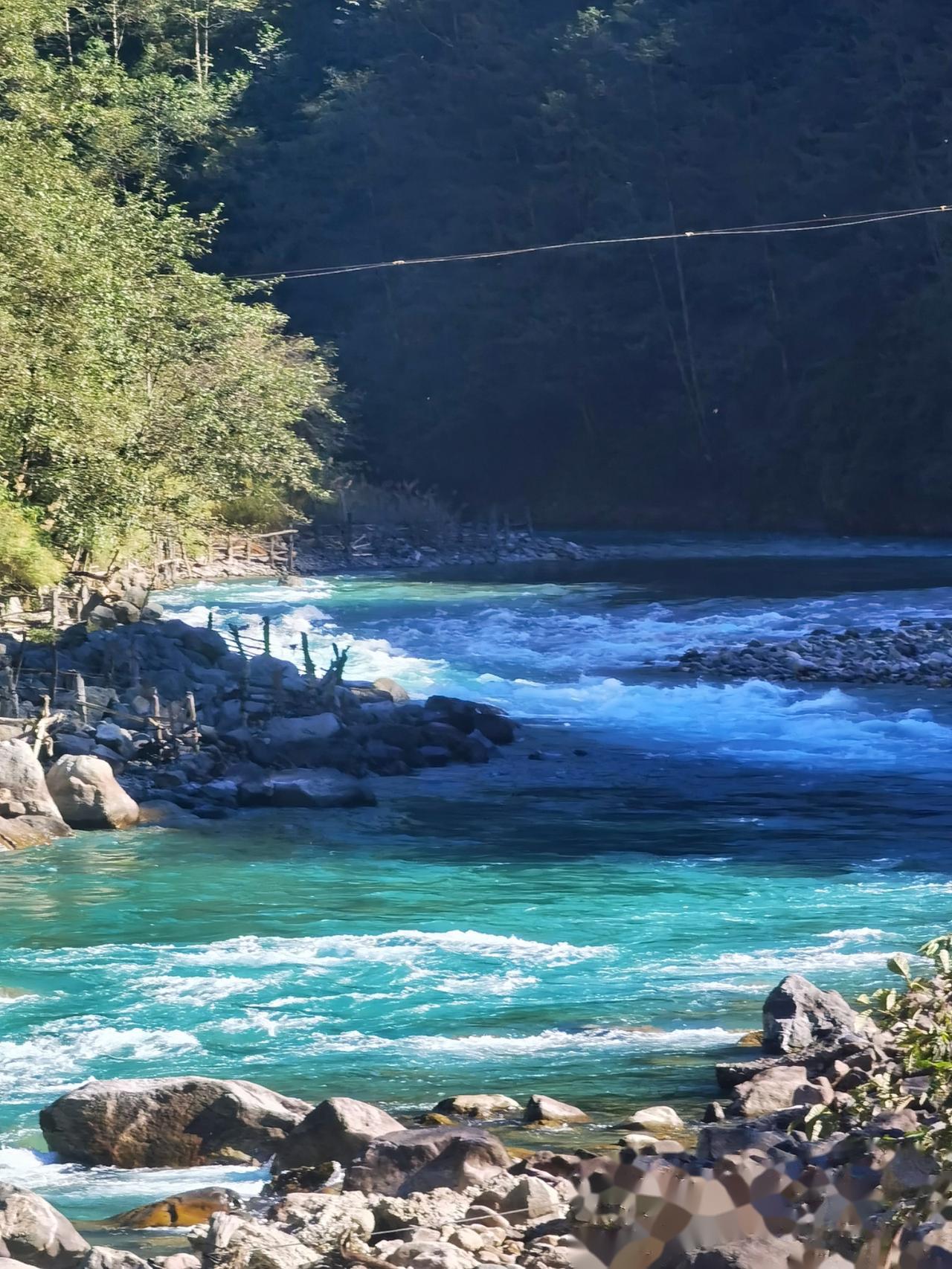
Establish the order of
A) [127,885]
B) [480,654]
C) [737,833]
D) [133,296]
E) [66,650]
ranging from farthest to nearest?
[480,654]
[133,296]
[66,650]
[737,833]
[127,885]

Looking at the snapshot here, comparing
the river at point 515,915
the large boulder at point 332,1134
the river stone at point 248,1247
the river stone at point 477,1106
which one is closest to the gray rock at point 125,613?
the river at point 515,915

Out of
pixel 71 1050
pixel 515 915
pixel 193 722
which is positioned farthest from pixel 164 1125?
pixel 193 722

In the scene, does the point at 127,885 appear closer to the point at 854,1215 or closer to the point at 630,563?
the point at 854,1215

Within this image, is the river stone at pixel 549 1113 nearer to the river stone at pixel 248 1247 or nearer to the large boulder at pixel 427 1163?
the large boulder at pixel 427 1163

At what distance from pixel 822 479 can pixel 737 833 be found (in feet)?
122

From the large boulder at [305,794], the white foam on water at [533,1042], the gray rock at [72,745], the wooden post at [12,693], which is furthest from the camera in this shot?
the wooden post at [12,693]

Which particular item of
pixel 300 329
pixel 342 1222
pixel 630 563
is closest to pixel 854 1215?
pixel 342 1222

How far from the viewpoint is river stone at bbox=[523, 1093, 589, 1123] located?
7.26 m

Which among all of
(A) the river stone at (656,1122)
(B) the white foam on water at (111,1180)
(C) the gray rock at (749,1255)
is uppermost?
(C) the gray rock at (749,1255)

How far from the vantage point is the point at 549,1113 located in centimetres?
727

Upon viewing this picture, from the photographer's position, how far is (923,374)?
4781 cm

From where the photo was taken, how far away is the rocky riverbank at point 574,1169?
11.0 feet

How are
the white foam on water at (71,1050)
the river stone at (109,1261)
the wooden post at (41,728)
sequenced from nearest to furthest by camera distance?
the river stone at (109,1261)
the white foam on water at (71,1050)
the wooden post at (41,728)

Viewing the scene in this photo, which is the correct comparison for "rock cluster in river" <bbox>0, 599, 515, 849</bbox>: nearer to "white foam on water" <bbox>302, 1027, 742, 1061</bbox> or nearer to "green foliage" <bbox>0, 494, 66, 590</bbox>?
"green foliage" <bbox>0, 494, 66, 590</bbox>
